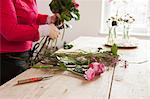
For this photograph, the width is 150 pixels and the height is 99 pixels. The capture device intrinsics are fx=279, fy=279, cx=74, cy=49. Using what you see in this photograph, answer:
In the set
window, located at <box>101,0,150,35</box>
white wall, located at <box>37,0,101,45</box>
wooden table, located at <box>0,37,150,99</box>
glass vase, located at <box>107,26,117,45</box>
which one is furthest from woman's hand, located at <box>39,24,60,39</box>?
window, located at <box>101,0,150,35</box>

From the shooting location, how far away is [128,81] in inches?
49.3

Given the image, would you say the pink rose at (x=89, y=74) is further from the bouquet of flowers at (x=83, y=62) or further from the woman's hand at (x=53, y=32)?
the woman's hand at (x=53, y=32)

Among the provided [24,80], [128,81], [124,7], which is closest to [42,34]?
[24,80]

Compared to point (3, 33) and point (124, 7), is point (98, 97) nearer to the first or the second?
point (3, 33)

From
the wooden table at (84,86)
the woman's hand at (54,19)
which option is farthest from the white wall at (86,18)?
the wooden table at (84,86)

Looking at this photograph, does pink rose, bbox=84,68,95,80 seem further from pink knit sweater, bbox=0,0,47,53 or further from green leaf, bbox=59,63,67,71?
pink knit sweater, bbox=0,0,47,53

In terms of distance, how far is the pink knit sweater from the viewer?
145 centimetres

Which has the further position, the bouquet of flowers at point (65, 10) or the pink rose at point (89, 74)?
the bouquet of flowers at point (65, 10)

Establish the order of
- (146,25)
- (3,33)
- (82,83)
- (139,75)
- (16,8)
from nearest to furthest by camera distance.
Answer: (82,83), (139,75), (3,33), (16,8), (146,25)

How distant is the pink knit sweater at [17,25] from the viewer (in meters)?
1.45

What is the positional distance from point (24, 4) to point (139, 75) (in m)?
0.80

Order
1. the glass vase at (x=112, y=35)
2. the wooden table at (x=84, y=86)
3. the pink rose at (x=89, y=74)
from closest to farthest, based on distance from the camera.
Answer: the wooden table at (x=84, y=86) < the pink rose at (x=89, y=74) < the glass vase at (x=112, y=35)

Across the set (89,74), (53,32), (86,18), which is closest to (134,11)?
(86,18)

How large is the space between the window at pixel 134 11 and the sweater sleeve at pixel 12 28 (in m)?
2.43
